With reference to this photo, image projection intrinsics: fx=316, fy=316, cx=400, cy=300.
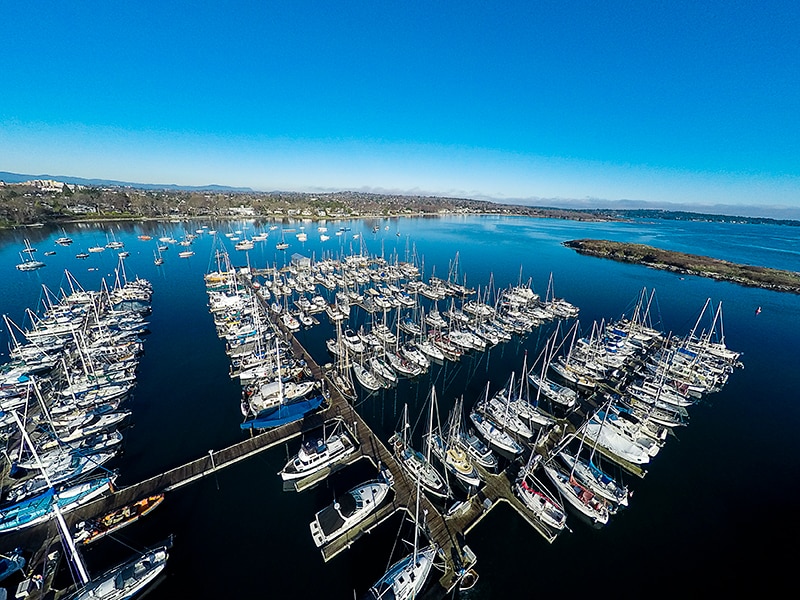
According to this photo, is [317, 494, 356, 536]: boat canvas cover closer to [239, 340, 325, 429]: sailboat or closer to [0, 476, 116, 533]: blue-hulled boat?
[239, 340, 325, 429]: sailboat

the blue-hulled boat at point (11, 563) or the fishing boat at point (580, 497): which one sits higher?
the fishing boat at point (580, 497)

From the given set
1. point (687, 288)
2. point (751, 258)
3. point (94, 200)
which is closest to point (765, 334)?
point (687, 288)

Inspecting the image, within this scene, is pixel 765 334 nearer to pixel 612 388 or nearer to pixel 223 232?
pixel 612 388

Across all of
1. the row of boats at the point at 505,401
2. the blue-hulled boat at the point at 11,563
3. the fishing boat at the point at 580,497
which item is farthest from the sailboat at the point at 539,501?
the blue-hulled boat at the point at 11,563

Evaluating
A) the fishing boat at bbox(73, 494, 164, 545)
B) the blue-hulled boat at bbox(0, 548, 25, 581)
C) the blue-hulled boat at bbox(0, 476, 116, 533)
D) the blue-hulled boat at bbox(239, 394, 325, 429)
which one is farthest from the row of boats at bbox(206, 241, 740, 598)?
the blue-hulled boat at bbox(0, 548, 25, 581)

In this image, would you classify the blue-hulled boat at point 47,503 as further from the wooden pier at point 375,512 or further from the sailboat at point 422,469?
the sailboat at point 422,469

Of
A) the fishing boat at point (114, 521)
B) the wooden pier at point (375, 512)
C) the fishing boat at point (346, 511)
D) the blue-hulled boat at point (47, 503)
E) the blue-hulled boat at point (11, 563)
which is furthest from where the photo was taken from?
the fishing boat at point (346, 511)
